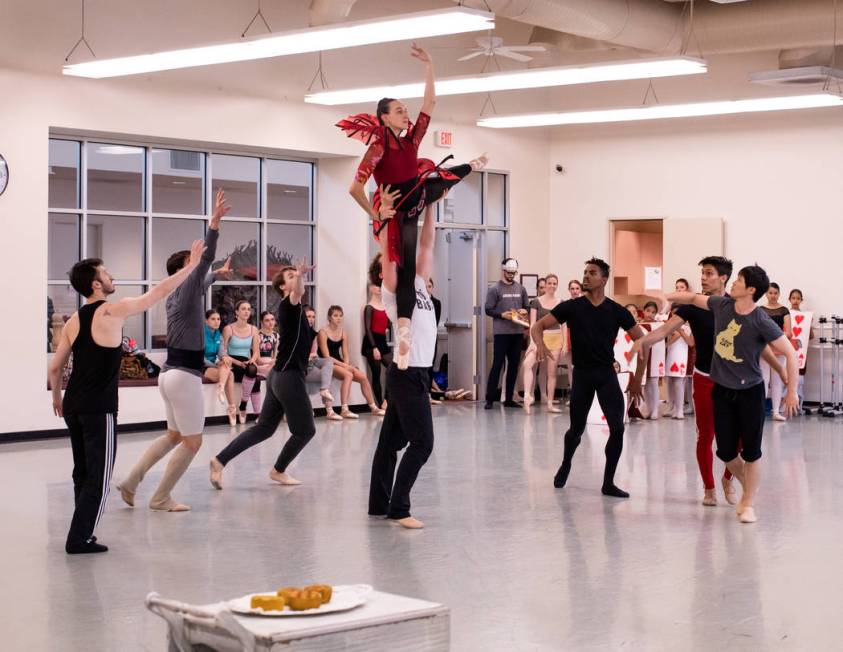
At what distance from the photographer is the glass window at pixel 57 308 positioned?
12.2 metres

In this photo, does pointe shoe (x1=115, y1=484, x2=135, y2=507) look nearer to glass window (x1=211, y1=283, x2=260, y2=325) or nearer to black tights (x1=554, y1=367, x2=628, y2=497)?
black tights (x1=554, y1=367, x2=628, y2=497)

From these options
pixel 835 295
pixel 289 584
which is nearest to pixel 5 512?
pixel 289 584

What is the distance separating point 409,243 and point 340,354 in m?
7.34

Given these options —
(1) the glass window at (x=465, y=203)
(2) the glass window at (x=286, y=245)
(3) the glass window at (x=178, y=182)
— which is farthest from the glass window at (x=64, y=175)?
(1) the glass window at (x=465, y=203)

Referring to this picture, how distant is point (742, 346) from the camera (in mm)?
7348

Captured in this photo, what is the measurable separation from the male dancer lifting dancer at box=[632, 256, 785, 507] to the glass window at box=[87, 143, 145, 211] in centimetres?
682

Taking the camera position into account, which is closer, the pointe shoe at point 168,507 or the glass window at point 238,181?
the pointe shoe at point 168,507

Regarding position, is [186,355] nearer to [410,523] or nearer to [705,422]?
[410,523]

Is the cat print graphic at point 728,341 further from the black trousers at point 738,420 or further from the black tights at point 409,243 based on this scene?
the black tights at point 409,243

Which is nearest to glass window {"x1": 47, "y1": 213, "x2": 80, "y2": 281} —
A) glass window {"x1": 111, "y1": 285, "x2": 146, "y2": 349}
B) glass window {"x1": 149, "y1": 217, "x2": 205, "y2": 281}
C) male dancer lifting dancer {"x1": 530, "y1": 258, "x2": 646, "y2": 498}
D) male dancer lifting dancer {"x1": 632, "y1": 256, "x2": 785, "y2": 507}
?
glass window {"x1": 111, "y1": 285, "x2": 146, "y2": 349}

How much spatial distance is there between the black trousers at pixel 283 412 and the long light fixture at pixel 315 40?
2.74 meters

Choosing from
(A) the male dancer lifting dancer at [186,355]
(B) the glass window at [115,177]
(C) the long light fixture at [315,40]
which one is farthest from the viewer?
(B) the glass window at [115,177]

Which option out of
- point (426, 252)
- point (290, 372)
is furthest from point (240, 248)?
point (426, 252)

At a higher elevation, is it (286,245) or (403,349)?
(286,245)
